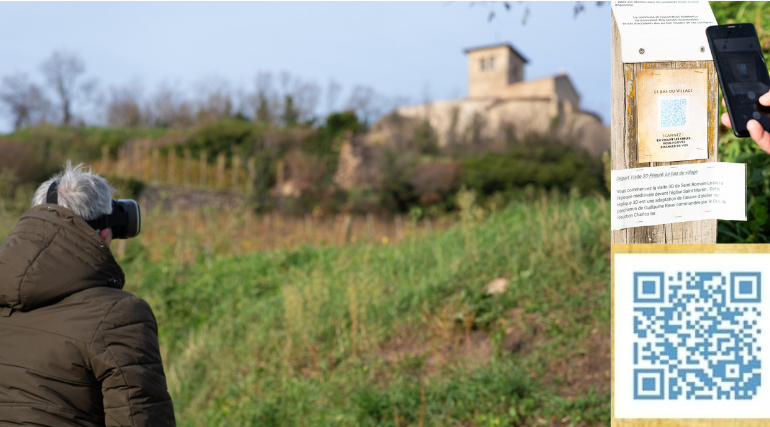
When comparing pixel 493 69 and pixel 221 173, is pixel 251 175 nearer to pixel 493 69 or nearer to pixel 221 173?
pixel 221 173

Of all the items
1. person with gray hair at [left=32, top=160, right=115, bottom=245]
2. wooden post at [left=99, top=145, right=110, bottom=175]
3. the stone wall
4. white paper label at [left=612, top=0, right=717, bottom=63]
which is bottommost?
the stone wall

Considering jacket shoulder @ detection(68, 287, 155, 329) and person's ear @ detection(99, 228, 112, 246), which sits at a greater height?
person's ear @ detection(99, 228, 112, 246)

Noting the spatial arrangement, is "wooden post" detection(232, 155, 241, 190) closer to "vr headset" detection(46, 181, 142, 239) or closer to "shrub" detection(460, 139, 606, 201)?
"shrub" detection(460, 139, 606, 201)

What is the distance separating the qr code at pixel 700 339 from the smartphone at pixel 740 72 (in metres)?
0.45

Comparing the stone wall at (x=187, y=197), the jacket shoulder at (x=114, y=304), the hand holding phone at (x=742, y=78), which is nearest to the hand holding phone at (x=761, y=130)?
the hand holding phone at (x=742, y=78)

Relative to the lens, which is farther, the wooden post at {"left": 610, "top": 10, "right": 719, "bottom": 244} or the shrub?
the shrub

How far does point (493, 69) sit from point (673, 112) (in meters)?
35.2

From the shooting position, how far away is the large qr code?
5.49 ft

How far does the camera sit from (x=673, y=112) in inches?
66.0

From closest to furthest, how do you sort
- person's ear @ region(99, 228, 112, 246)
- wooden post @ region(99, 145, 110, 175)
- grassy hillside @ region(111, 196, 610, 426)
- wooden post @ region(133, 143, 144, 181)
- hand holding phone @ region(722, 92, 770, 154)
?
1. hand holding phone @ region(722, 92, 770, 154)
2. person's ear @ region(99, 228, 112, 246)
3. grassy hillside @ region(111, 196, 610, 426)
4. wooden post @ region(133, 143, 144, 181)
5. wooden post @ region(99, 145, 110, 175)

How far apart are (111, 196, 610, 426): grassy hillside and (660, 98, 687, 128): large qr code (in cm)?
260

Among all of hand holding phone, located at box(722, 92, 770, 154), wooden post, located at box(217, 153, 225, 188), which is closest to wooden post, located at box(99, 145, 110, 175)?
wooden post, located at box(217, 153, 225, 188)

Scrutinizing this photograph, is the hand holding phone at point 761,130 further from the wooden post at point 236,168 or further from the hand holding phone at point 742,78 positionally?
the wooden post at point 236,168

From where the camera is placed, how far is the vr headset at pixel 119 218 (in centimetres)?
211
